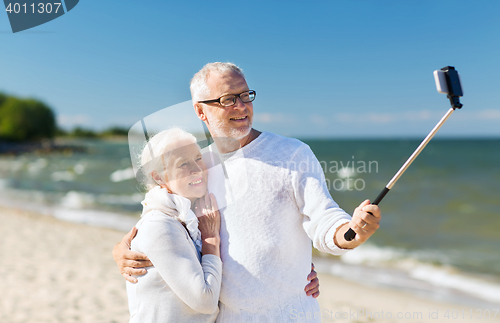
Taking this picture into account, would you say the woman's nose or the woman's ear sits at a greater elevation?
the woman's nose

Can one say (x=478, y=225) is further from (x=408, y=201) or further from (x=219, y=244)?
(x=219, y=244)

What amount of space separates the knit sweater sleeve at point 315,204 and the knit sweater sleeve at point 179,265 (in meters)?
0.46

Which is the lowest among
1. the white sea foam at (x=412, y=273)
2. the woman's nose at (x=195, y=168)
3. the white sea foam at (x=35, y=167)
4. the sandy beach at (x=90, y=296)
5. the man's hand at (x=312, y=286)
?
the white sea foam at (x=35, y=167)

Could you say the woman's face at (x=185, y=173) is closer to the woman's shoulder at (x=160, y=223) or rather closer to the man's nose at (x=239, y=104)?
the woman's shoulder at (x=160, y=223)

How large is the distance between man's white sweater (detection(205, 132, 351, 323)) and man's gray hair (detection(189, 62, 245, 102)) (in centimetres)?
39

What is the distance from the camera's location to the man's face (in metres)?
1.67

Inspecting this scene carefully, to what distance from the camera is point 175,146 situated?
Result: 1623 millimetres

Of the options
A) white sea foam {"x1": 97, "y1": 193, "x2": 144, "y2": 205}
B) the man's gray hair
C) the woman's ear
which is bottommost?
white sea foam {"x1": 97, "y1": 193, "x2": 144, "y2": 205}

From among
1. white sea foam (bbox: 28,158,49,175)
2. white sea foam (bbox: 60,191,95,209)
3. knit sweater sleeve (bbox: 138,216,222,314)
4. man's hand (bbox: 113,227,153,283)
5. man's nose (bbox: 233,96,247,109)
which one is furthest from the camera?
white sea foam (bbox: 28,158,49,175)

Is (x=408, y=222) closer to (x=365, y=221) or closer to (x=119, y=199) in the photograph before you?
(x=119, y=199)

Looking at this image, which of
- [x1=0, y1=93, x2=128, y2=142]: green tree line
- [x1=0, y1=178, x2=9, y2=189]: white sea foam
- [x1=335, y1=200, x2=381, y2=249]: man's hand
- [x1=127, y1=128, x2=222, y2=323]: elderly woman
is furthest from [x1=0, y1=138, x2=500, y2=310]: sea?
[x1=0, y1=93, x2=128, y2=142]: green tree line

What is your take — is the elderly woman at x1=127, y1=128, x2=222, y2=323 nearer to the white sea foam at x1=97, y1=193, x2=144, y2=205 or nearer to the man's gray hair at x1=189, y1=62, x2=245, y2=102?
the man's gray hair at x1=189, y1=62, x2=245, y2=102

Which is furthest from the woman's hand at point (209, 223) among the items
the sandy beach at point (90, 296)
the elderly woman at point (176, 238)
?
the sandy beach at point (90, 296)

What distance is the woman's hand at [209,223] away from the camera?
62.8 inches
